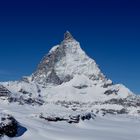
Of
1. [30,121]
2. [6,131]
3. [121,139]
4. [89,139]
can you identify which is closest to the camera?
[6,131]

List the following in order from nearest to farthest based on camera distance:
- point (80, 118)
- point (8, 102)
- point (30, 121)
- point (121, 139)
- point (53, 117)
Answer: point (121, 139)
point (30, 121)
point (53, 117)
point (80, 118)
point (8, 102)

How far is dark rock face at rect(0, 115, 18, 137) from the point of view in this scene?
63844 mm

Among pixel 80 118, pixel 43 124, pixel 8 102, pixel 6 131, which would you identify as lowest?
pixel 6 131

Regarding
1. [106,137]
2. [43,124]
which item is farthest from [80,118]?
[106,137]

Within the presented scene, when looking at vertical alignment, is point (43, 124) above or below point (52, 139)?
above

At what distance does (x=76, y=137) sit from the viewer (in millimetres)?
69125

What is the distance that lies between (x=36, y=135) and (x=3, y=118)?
5.43 m

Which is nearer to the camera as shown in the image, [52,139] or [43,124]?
[52,139]

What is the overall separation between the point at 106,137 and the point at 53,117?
22463 mm

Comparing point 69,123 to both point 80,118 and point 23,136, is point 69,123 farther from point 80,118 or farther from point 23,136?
point 23,136

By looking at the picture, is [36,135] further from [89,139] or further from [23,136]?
[89,139]

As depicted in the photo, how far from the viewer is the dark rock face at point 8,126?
6384 cm

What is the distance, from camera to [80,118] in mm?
106875

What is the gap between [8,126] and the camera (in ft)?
214
